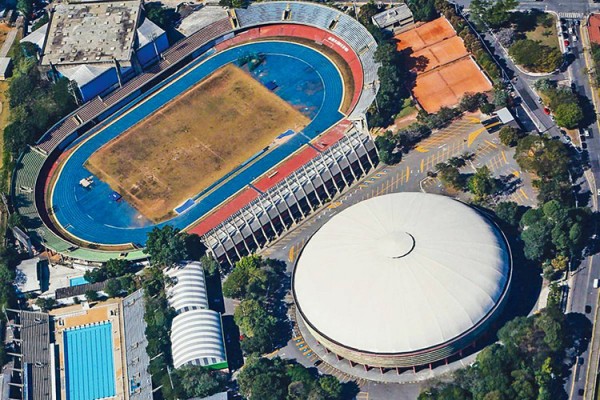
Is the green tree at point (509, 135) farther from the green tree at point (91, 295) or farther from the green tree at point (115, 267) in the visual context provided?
the green tree at point (91, 295)

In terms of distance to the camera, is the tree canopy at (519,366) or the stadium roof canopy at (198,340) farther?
the stadium roof canopy at (198,340)

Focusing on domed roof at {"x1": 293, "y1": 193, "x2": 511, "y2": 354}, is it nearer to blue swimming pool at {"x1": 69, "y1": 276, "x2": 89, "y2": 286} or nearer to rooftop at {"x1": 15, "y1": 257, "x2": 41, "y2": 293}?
blue swimming pool at {"x1": 69, "y1": 276, "x2": 89, "y2": 286}

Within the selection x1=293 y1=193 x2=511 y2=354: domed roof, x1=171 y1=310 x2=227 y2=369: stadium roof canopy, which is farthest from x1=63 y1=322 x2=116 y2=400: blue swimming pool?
x1=293 y1=193 x2=511 y2=354: domed roof

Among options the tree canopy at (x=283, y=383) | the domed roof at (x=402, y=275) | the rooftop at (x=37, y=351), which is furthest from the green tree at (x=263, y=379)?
the rooftop at (x=37, y=351)

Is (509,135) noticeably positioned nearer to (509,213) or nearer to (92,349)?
(509,213)

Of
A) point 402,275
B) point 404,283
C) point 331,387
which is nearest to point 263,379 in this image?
point 331,387

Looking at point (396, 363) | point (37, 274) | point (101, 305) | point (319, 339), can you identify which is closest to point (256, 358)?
point (319, 339)
